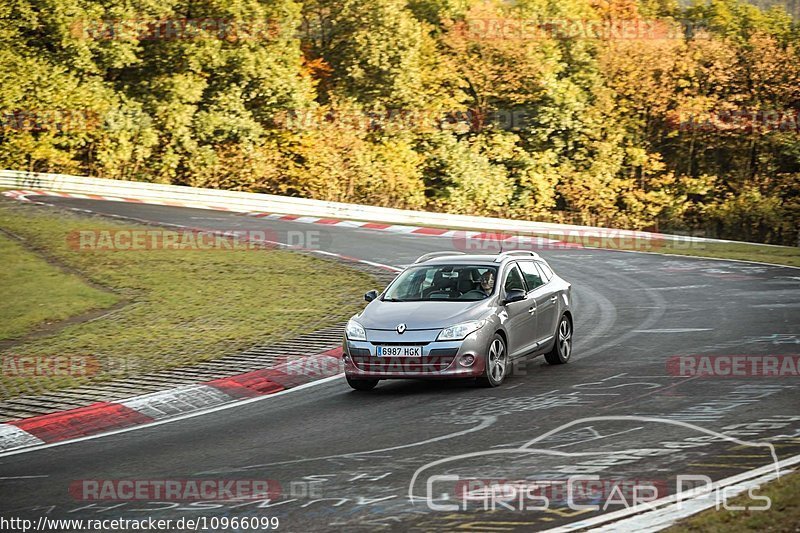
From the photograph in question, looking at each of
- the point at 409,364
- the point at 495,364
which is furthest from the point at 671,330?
the point at 409,364

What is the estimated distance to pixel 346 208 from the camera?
122 feet

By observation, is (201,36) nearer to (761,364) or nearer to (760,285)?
(760,285)

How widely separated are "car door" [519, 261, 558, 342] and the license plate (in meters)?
2.18

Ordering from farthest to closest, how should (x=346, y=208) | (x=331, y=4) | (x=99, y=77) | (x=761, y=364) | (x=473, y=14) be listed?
1. (x=473, y=14)
2. (x=331, y=4)
3. (x=99, y=77)
4. (x=346, y=208)
5. (x=761, y=364)

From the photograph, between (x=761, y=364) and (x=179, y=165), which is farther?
(x=179, y=165)

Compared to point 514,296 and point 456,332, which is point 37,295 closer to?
point 514,296

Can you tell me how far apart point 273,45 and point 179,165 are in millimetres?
7000

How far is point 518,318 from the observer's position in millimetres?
12938

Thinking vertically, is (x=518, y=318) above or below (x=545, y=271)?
below

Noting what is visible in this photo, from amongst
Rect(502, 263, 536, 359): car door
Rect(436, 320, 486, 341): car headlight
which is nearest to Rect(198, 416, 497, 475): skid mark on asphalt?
Rect(436, 320, 486, 341): car headlight

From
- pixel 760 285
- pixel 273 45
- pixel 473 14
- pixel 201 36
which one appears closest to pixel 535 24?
pixel 473 14

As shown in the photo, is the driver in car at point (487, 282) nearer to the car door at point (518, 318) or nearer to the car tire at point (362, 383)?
the car door at point (518, 318)

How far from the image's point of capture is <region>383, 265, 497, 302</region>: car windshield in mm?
12781

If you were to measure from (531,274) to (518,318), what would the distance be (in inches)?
51.3
